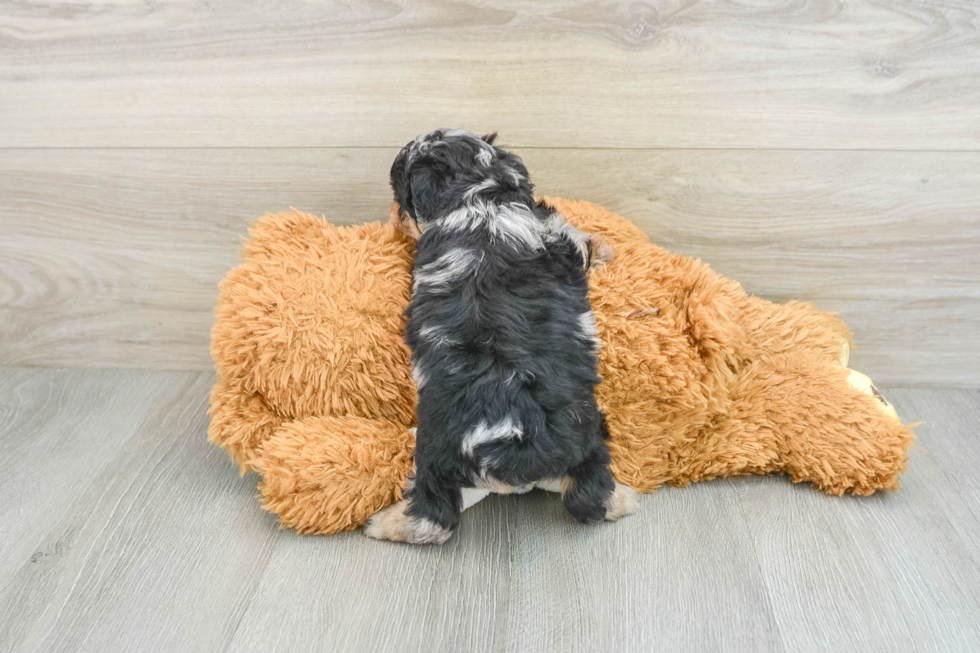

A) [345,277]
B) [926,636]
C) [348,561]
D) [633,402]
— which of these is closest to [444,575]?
[348,561]

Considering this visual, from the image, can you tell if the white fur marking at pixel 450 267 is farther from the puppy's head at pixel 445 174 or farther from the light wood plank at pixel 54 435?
the light wood plank at pixel 54 435

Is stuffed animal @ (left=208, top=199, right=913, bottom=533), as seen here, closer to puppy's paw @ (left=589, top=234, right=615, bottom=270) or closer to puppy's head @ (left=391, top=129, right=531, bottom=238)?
puppy's paw @ (left=589, top=234, right=615, bottom=270)

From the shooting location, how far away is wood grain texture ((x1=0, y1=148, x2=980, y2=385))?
1622 millimetres

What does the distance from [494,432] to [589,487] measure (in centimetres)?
24

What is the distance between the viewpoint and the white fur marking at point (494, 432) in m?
1.17

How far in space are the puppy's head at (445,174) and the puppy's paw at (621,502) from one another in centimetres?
66

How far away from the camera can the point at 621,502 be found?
140 cm

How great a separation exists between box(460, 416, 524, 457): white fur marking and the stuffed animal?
249 millimetres

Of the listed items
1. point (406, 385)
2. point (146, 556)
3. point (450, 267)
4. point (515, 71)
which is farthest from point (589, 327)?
point (146, 556)

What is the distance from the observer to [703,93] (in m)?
1.55

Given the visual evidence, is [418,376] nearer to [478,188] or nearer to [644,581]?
[478,188]

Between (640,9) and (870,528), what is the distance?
1214 mm

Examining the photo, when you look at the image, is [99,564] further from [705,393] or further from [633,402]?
[705,393]

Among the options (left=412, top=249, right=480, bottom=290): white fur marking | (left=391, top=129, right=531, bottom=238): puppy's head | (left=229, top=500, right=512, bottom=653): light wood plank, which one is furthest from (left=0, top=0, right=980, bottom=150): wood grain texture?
(left=229, top=500, right=512, bottom=653): light wood plank
